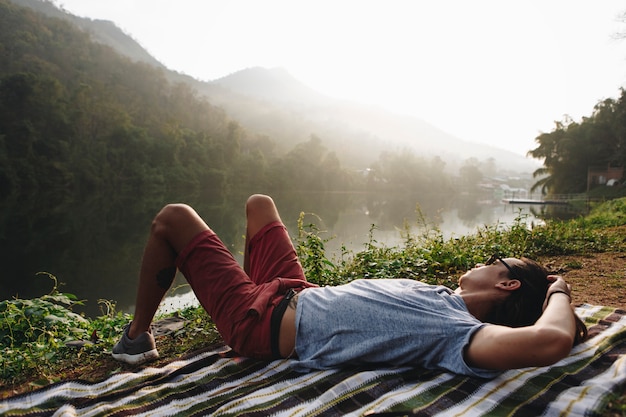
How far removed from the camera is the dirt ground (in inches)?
120

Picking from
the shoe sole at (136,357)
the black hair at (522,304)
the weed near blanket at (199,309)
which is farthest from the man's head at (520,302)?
the shoe sole at (136,357)

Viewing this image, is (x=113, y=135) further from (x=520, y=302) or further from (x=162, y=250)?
(x=520, y=302)

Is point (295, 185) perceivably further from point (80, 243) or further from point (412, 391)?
point (412, 391)

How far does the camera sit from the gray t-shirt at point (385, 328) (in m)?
1.63

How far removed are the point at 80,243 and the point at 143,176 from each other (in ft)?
89.5

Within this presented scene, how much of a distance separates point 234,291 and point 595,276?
3.63 metres

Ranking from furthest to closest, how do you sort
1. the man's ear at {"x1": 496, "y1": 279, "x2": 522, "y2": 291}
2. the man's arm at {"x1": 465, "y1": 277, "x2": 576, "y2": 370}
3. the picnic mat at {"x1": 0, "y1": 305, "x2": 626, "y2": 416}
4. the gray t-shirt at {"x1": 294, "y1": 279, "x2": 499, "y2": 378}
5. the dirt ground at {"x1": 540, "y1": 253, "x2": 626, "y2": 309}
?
the dirt ground at {"x1": 540, "y1": 253, "x2": 626, "y2": 309} < the man's ear at {"x1": 496, "y1": 279, "x2": 522, "y2": 291} < the gray t-shirt at {"x1": 294, "y1": 279, "x2": 499, "y2": 378} < the picnic mat at {"x1": 0, "y1": 305, "x2": 626, "y2": 416} < the man's arm at {"x1": 465, "y1": 277, "x2": 576, "y2": 370}

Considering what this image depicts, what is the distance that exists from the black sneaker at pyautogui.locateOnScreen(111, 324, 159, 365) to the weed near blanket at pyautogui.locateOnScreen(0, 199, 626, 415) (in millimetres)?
59

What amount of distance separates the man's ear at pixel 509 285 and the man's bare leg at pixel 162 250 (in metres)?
1.49

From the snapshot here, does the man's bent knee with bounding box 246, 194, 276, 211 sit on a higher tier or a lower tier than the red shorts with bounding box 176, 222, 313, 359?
higher

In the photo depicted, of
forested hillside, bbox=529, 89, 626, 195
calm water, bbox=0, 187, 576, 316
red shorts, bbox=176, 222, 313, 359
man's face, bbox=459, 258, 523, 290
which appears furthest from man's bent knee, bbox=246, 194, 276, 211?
forested hillside, bbox=529, 89, 626, 195

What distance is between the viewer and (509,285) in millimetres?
1784

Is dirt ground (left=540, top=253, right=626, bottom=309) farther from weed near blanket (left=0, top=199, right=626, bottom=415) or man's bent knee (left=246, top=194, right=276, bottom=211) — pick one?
man's bent knee (left=246, top=194, right=276, bottom=211)

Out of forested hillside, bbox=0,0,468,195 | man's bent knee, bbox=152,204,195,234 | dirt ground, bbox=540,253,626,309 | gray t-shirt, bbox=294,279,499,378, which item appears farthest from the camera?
forested hillside, bbox=0,0,468,195
